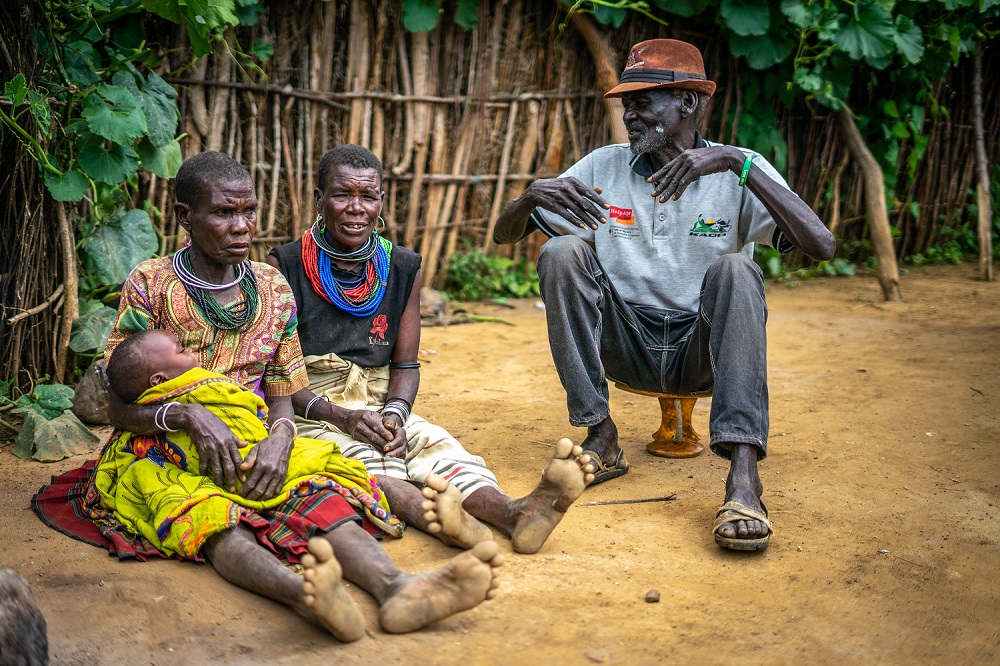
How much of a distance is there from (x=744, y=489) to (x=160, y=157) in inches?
114

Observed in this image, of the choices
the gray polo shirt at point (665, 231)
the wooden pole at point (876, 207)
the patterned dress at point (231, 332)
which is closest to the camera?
the patterned dress at point (231, 332)

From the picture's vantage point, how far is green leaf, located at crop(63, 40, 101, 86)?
3.69m

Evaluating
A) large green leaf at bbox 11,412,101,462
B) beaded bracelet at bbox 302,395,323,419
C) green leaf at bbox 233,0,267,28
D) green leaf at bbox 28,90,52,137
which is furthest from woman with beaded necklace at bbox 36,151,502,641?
green leaf at bbox 233,0,267,28

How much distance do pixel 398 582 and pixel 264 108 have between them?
13.7ft

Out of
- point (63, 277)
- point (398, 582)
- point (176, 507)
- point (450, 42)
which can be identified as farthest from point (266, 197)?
point (398, 582)

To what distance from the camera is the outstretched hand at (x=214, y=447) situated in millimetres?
2377

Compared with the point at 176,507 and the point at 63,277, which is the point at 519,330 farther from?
the point at 176,507

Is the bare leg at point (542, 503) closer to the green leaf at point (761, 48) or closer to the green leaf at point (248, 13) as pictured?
the green leaf at point (248, 13)

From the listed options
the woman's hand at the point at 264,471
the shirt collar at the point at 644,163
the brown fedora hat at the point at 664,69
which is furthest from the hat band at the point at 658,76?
the woman's hand at the point at 264,471

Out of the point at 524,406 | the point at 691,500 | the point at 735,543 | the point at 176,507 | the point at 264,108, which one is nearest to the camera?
the point at 176,507

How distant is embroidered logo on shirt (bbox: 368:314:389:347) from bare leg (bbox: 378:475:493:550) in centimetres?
49

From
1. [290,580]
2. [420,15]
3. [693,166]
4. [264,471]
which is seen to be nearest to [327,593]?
[290,580]

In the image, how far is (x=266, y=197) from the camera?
575 centimetres

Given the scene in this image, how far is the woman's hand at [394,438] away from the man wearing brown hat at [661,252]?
61 centimetres
